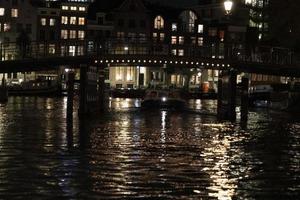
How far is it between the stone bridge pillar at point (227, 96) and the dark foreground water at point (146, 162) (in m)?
11.6

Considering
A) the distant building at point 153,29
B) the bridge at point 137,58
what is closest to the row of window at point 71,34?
the distant building at point 153,29

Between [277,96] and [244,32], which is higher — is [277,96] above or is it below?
below

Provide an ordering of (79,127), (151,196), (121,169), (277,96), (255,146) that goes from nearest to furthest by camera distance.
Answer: (151,196) < (121,169) < (255,146) < (79,127) < (277,96)

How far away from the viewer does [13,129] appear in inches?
2173

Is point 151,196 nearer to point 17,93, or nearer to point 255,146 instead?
point 255,146

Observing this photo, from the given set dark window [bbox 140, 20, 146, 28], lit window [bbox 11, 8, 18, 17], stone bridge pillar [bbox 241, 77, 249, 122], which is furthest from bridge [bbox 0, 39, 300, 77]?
lit window [bbox 11, 8, 18, 17]

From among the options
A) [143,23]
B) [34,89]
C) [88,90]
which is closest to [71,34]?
[143,23]

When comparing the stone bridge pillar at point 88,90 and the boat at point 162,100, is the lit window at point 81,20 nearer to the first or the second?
the boat at point 162,100

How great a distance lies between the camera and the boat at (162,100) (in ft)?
320

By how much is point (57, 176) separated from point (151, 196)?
5.53 m

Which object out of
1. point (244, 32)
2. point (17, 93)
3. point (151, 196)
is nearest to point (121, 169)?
point (151, 196)

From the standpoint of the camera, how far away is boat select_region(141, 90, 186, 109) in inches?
3836

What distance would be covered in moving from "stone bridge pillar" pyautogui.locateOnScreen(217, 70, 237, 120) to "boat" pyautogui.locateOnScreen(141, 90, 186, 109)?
17.1m

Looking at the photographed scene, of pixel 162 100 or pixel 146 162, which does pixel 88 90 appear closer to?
pixel 162 100
